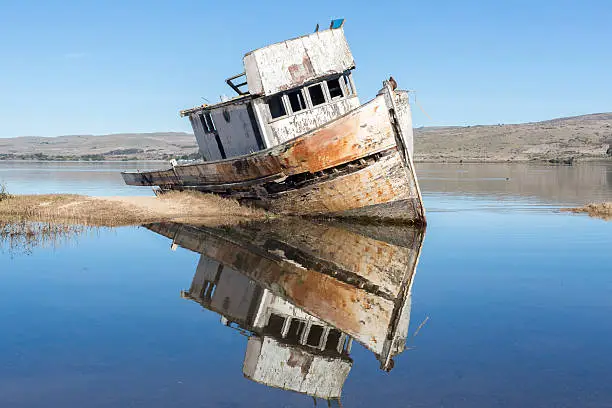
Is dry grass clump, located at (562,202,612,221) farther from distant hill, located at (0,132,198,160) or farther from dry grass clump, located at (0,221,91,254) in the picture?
distant hill, located at (0,132,198,160)

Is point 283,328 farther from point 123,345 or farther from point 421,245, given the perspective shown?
point 421,245

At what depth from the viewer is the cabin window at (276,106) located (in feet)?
60.2

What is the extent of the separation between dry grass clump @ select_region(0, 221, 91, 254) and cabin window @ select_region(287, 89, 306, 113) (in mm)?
6424

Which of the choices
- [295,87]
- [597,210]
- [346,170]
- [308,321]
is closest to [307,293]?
[308,321]

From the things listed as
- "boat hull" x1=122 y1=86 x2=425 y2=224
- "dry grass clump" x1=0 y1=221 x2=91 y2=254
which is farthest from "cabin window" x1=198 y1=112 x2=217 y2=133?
"dry grass clump" x1=0 y1=221 x2=91 y2=254

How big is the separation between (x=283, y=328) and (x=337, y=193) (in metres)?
9.77

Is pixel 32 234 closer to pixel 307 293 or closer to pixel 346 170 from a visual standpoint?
pixel 346 170

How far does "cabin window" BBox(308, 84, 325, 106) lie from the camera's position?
18469 mm

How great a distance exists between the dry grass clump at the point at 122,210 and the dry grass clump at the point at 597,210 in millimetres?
10031

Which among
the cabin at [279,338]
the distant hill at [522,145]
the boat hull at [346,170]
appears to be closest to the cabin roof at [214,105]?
the boat hull at [346,170]

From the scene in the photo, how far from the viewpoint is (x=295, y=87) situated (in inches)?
708

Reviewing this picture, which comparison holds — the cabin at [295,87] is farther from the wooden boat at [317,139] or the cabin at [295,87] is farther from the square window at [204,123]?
the square window at [204,123]

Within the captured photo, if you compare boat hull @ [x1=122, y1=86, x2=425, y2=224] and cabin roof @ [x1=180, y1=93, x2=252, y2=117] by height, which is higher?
cabin roof @ [x1=180, y1=93, x2=252, y2=117]

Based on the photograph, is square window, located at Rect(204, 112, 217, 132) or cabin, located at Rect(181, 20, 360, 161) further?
square window, located at Rect(204, 112, 217, 132)
